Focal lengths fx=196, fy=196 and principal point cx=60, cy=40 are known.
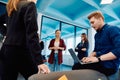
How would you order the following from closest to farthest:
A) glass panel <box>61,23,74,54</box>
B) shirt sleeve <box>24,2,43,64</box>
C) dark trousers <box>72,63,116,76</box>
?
shirt sleeve <box>24,2,43,64</box>
dark trousers <box>72,63,116,76</box>
glass panel <box>61,23,74,54</box>

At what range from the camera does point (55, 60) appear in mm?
4805

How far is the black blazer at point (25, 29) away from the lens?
1224mm

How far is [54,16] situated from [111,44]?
6.11m

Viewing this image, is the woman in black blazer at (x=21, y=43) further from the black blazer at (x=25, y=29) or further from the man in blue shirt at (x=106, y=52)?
the man in blue shirt at (x=106, y=52)

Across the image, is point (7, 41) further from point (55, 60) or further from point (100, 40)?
point (55, 60)

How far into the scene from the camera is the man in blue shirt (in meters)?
1.52

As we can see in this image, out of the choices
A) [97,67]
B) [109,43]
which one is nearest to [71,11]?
[109,43]

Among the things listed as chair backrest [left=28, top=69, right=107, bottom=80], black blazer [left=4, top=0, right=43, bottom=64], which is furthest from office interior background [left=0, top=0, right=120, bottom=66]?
chair backrest [left=28, top=69, right=107, bottom=80]

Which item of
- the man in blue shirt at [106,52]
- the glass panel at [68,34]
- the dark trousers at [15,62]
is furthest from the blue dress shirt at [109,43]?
the glass panel at [68,34]

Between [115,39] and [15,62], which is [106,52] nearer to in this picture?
[115,39]

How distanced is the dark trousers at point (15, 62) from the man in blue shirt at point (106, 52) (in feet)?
1.32

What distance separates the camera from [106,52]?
5.35ft

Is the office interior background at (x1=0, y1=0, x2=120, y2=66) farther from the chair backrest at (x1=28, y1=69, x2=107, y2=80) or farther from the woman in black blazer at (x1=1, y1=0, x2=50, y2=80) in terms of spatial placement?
the chair backrest at (x1=28, y1=69, x2=107, y2=80)

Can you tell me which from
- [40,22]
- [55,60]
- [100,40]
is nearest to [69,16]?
[40,22]
